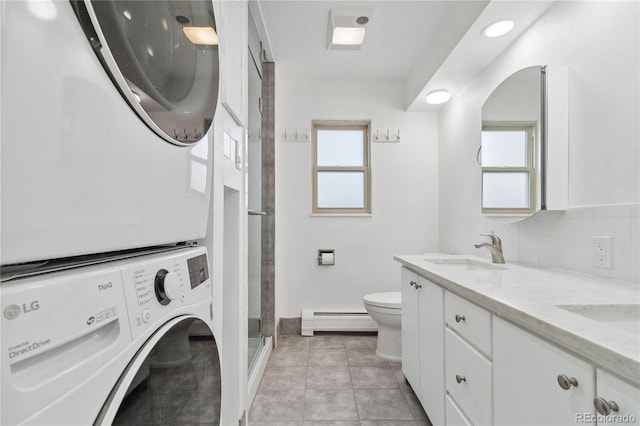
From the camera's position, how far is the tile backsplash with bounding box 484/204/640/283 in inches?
46.2

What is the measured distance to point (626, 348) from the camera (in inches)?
23.0

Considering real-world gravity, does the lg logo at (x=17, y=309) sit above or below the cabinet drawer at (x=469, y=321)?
above

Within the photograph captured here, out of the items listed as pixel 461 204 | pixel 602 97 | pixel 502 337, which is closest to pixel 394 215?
pixel 461 204

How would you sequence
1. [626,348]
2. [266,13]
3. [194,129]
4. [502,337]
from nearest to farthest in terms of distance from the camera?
[626,348] < [194,129] < [502,337] < [266,13]

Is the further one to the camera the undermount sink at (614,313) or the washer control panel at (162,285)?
the undermount sink at (614,313)

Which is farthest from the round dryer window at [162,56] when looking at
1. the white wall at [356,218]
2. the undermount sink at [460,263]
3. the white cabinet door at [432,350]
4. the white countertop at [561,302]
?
the white wall at [356,218]

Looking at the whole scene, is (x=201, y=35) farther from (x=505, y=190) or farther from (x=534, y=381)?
(x=505, y=190)

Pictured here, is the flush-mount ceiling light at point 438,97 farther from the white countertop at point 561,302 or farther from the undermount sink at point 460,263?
the white countertop at point 561,302

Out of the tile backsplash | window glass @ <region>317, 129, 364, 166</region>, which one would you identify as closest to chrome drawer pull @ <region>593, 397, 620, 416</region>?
the tile backsplash

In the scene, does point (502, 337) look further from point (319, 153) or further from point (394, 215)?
point (319, 153)

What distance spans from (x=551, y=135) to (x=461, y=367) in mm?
1177

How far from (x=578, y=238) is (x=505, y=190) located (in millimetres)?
565

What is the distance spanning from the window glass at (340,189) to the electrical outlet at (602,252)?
2.09m

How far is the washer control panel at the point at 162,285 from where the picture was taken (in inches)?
20.6
